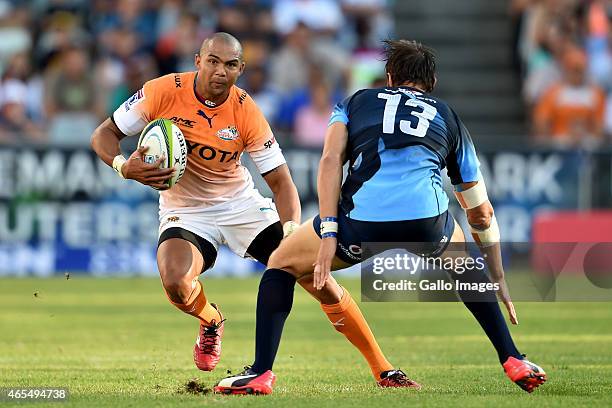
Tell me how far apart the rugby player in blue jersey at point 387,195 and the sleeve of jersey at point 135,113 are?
181 cm

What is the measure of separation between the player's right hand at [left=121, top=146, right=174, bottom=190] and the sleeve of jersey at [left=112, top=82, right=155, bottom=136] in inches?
19.3

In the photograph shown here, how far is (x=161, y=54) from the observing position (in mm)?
21172

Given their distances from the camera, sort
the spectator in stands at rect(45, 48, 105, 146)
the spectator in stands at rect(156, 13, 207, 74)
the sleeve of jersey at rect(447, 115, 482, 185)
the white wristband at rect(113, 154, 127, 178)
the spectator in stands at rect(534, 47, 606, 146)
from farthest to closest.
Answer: the spectator in stands at rect(156, 13, 207, 74), the spectator in stands at rect(534, 47, 606, 146), the spectator in stands at rect(45, 48, 105, 146), the white wristband at rect(113, 154, 127, 178), the sleeve of jersey at rect(447, 115, 482, 185)

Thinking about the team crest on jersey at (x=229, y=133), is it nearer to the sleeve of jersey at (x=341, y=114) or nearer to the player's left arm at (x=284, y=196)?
the player's left arm at (x=284, y=196)

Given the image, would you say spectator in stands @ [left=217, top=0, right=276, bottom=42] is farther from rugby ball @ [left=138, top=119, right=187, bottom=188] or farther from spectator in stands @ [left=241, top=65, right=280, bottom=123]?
rugby ball @ [left=138, top=119, right=187, bottom=188]

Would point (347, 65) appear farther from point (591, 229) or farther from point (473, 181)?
point (473, 181)

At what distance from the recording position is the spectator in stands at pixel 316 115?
1972 cm

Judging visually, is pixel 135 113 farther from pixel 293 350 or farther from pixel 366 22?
pixel 366 22

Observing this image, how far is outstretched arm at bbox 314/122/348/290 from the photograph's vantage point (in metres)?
7.57

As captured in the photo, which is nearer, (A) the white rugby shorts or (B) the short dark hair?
(B) the short dark hair

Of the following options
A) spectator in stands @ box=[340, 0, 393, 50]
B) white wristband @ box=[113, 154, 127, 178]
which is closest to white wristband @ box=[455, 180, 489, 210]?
white wristband @ box=[113, 154, 127, 178]

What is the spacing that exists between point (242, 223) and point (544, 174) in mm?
10097

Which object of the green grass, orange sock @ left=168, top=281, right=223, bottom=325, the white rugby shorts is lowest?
the green grass

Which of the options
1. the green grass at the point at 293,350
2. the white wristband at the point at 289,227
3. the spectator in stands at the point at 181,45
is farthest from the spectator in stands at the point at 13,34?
the white wristband at the point at 289,227
